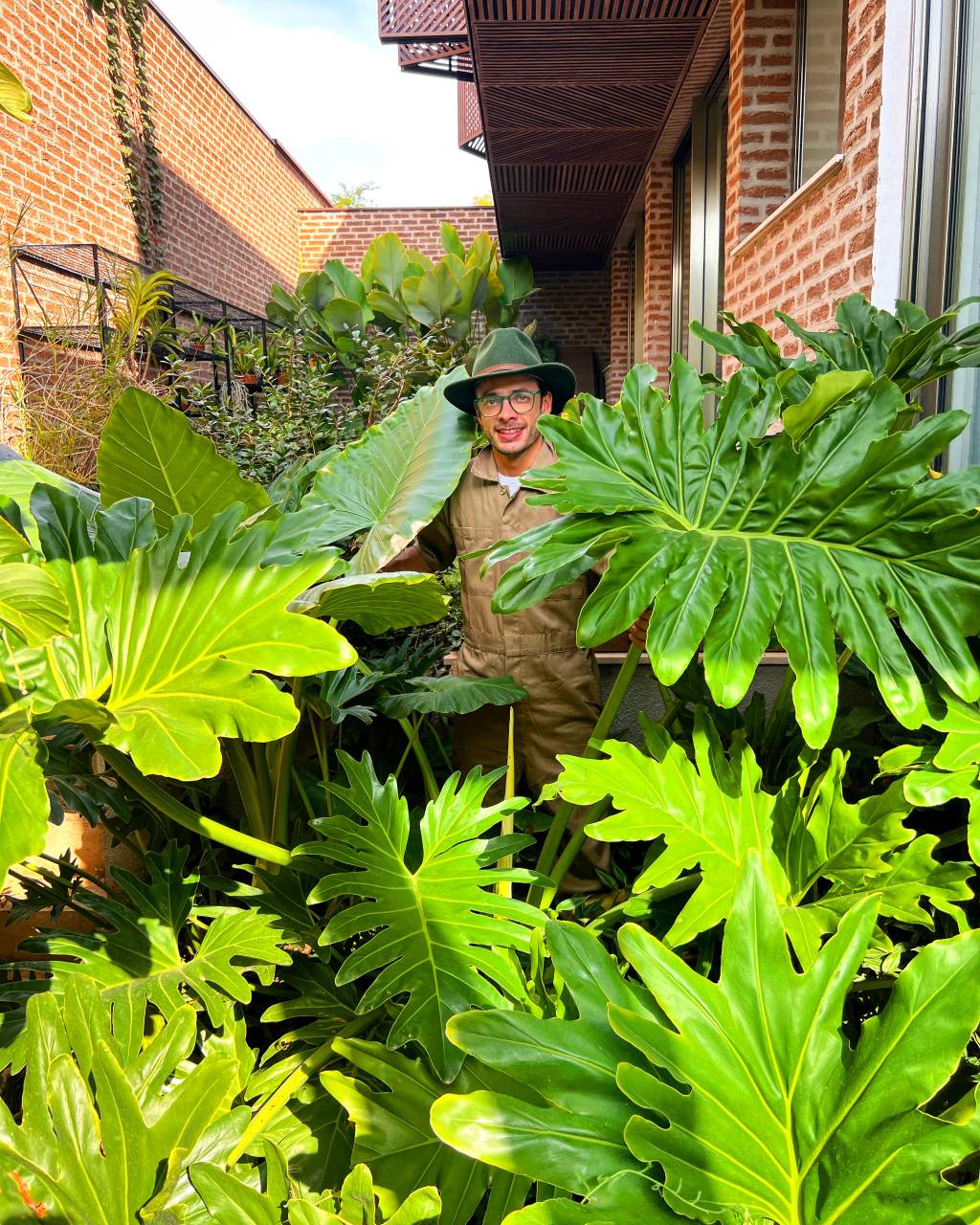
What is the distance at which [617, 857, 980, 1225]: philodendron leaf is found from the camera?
657mm

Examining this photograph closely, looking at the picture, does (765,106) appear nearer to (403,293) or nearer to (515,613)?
(515,613)

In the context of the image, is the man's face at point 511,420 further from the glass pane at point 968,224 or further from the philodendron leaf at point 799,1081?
the philodendron leaf at point 799,1081

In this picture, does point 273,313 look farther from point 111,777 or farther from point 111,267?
point 111,777

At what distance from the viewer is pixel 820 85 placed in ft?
11.7

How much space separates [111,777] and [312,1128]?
135 centimetres

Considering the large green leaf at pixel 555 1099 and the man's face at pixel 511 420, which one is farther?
the man's face at pixel 511 420

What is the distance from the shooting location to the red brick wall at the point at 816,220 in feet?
8.43

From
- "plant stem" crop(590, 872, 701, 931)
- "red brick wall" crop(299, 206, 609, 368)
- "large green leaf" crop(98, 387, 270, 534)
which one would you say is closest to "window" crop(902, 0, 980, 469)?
"plant stem" crop(590, 872, 701, 931)

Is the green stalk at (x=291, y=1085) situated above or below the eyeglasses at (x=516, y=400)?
below

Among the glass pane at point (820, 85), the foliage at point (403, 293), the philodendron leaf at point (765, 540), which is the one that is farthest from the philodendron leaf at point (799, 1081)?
the foliage at point (403, 293)

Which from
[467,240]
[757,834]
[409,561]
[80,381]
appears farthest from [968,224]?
[467,240]

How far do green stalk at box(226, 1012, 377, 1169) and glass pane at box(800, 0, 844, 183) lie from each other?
364 centimetres

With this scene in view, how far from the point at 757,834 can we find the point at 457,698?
2.28 ft

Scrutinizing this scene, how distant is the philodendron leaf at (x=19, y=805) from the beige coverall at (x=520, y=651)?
1.33m
